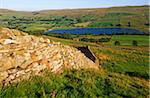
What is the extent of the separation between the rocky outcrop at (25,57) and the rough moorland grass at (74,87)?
52 cm

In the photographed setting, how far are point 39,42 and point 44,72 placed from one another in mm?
2349

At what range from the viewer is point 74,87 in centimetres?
1400

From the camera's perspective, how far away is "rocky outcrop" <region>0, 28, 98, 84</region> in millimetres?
13188

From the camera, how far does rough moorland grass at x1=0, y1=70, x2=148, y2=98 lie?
1261 centimetres

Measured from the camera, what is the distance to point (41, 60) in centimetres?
1530

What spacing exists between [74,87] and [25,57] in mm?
3125

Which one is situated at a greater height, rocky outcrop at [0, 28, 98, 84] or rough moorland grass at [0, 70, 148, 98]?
rocky outcrop at [0, 28, 98, 84]

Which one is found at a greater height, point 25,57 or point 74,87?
point 25,57

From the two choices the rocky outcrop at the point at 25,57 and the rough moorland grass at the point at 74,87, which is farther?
the rocky outcrop at the point at 25,57

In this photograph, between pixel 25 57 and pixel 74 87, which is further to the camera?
pixel 25 57

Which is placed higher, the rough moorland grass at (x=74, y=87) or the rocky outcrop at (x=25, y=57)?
the rocky outcrop at (x=25, y=57)

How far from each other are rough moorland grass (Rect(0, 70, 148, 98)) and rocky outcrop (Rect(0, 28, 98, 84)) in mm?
522

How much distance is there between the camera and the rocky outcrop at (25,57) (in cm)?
1319

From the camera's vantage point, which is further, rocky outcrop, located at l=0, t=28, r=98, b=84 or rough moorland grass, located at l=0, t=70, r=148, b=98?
rocky outcrop, located at l=0, t=28, r=98, b=84
